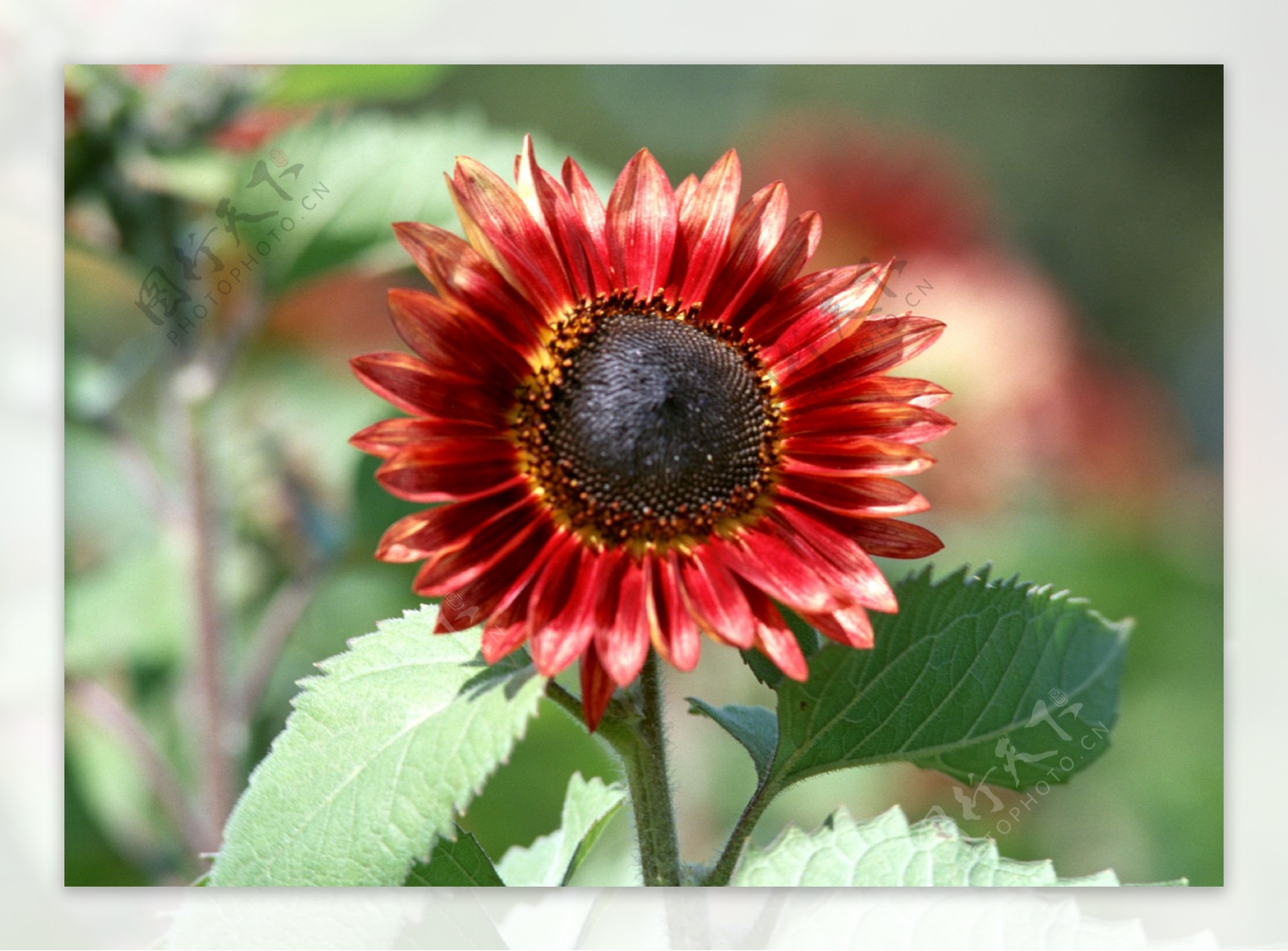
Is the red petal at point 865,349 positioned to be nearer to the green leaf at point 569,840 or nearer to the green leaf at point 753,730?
the green leaf at point 753,730

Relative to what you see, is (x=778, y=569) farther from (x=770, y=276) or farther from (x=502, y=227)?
(x=502, y=227)

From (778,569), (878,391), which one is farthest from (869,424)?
(778,569)

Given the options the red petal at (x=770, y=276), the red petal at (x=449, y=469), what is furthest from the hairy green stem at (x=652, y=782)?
the red petal at (x=770, y=276)

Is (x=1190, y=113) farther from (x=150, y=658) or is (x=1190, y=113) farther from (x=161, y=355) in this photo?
(x=150, y=658)

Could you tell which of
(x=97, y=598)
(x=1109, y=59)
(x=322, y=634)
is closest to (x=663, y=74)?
(x=1109, y=59)

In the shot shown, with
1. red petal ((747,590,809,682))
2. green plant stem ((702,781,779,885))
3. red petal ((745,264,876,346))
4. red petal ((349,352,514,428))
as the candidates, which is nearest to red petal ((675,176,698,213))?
red petal ((745,264,876,346))

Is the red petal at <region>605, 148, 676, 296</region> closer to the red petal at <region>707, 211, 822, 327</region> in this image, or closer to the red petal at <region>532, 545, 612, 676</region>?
the red petal at <region>707, 211, 822, 327</region>
